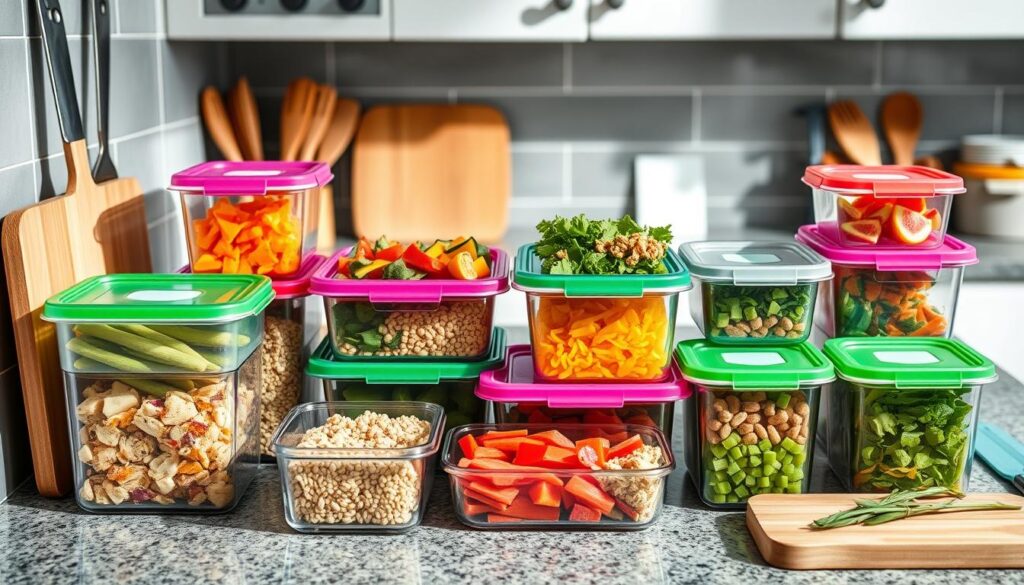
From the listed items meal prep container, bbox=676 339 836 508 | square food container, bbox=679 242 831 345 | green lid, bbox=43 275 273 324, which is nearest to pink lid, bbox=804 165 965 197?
square food container, bbox=679 242 831 345

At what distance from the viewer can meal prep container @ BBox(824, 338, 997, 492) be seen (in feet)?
3.96

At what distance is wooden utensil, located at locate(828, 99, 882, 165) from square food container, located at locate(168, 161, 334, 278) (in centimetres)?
141

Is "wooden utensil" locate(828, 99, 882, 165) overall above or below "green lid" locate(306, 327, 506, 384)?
above

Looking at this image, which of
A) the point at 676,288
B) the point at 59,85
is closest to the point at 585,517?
the point at 676,288

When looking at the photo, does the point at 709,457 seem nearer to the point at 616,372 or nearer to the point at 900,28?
the point at 616,372

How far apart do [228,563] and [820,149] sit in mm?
1730

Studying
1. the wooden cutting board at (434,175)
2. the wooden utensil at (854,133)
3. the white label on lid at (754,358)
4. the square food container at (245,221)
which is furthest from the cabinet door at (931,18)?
the square food container at (245,221)

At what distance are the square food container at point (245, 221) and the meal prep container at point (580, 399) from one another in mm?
311

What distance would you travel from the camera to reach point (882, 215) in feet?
4.47

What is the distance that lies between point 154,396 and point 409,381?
0.28 m

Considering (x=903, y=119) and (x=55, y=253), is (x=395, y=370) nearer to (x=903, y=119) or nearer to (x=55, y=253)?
(x=55, y=253)

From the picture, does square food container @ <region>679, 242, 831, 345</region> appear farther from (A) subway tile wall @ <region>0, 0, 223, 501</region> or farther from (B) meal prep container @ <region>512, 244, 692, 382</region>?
(A) subway tile wall @ <region>0, 0, 223, 501</region>

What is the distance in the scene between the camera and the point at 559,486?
1.16 m

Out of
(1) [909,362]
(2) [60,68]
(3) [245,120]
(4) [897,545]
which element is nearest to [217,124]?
(3) [245,120]
